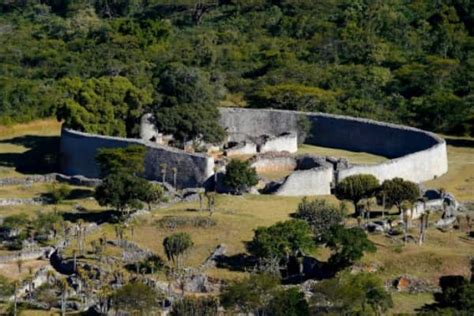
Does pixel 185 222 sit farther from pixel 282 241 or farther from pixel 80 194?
pixel 80 194

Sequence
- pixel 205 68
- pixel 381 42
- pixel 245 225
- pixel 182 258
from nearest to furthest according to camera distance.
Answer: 1. pixel 182 258
2. pixel 245 225
3. pixel 205 68
4. pixel 381 42

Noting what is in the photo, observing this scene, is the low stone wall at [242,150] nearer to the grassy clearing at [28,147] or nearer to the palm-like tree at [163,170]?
the palm-like tree at [163,170]

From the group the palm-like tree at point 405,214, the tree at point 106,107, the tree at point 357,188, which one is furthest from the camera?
the tree at point 106,107

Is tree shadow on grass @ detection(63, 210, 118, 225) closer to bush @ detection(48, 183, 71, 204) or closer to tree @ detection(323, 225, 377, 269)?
bush @ detection(48, 183, 71, 204)

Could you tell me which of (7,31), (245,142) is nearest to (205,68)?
(245,142)

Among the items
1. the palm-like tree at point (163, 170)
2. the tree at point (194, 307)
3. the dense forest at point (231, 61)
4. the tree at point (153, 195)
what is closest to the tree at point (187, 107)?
the dense forest at point (231, 61)

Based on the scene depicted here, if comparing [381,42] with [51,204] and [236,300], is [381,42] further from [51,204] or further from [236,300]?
[236,300]
